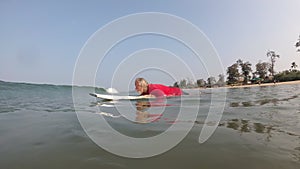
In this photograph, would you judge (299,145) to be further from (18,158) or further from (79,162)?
(18,158)

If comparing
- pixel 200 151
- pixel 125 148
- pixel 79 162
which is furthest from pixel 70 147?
pixel 200 151

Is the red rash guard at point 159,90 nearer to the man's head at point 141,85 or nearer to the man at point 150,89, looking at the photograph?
the man at point 150,89

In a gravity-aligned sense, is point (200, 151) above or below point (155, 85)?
below

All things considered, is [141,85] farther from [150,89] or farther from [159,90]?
[159,90]

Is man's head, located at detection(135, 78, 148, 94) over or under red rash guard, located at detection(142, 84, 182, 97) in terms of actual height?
over

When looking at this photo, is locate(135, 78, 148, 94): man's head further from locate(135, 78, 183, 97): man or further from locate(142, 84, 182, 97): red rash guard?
locate(142, 84, 182, 97): red rash guard

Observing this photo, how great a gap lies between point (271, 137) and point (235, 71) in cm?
6571

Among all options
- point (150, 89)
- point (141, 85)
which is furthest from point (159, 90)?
point (141, 85)

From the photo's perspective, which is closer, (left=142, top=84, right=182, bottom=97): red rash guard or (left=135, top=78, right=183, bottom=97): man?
(left=135, top=78, right=183, bottom=97): man

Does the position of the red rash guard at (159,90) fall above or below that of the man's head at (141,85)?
below

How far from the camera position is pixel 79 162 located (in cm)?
195

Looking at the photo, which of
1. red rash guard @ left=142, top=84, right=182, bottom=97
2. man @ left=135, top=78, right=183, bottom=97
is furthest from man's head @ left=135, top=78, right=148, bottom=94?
red rash guard @ left=142, top=84, right=182, bottom=97

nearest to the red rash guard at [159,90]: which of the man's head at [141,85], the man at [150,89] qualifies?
the man at [150,89]

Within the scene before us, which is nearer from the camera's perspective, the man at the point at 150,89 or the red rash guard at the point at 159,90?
the man at the point at 150,89
